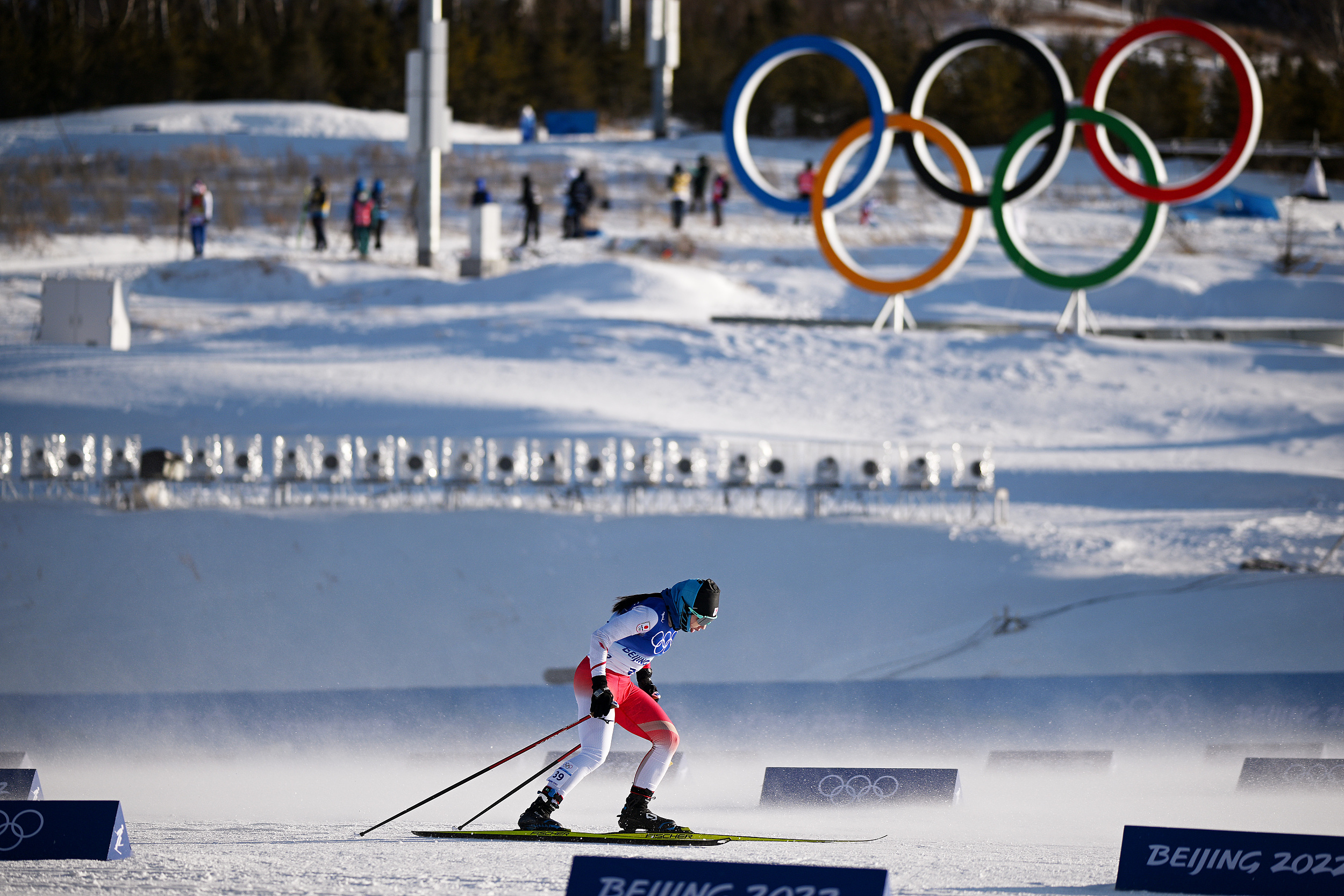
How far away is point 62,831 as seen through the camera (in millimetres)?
6062

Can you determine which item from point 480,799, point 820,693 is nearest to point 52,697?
point 480,799

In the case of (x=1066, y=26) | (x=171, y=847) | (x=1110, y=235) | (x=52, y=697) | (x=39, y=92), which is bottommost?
(x=52, y=697)

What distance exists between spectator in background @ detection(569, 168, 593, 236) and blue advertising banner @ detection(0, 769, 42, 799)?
2168cm

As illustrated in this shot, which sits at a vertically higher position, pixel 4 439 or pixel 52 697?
pixel 4 439

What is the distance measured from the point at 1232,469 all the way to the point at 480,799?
10.9m

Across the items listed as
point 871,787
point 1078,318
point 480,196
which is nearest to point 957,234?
point 1078,318

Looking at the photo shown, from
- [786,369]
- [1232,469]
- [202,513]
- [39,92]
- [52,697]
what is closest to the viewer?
[52,697]

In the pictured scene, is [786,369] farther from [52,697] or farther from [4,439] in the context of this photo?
[52,697]

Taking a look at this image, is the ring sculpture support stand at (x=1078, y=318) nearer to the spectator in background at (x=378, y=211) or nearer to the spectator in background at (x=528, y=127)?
the spectator in background at (x=378, y=211)

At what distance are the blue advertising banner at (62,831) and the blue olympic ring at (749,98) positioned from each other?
15.9 metres

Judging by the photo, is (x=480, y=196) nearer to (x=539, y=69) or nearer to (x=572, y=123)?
(x=572, y=123)

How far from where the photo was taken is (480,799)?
8.33 meters

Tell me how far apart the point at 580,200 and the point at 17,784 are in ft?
71.8

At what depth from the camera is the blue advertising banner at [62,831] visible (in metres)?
6.03
